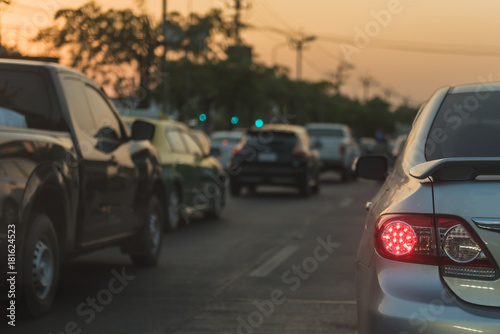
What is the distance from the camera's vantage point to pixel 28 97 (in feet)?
24.2

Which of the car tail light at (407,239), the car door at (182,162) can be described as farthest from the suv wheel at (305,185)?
the car tail light at (407,239)

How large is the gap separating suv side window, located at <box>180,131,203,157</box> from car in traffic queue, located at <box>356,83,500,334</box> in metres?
10.7

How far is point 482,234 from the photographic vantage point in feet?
12.1

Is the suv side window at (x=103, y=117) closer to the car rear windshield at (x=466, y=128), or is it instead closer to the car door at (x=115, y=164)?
the car door at (x=115, y=164)

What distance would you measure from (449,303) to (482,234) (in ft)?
0.93

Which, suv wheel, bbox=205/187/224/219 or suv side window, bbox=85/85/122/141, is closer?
suv side window, bbox=85/85/122/141

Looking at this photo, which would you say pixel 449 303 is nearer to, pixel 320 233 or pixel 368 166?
pixel 368 166

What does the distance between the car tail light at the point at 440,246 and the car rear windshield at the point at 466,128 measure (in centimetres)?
72

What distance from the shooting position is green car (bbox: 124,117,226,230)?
44.3ft

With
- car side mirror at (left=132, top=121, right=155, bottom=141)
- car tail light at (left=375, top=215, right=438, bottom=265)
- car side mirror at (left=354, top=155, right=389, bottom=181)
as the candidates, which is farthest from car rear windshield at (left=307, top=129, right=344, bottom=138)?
car tail light at (left=375, top=215, right=438, bottom=265)

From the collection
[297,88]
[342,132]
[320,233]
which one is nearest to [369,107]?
[297,88]

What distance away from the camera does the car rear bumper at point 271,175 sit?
75.5ft

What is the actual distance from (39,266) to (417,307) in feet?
11.7

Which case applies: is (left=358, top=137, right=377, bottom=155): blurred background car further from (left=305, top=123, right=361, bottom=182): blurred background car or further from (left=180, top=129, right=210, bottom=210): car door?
(left=180, top=129, right=210, bottom=210): car door
